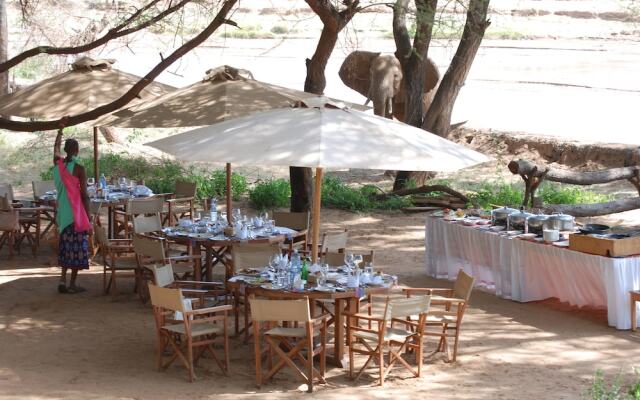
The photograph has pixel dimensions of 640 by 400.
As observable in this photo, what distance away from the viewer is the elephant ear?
23875 millimetres

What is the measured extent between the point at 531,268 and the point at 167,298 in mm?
4679

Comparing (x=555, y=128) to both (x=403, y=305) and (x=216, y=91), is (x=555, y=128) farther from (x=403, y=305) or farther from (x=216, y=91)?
(x=403, y=305)

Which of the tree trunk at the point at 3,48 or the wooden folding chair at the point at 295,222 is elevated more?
the tree trunk at the point at 3,48

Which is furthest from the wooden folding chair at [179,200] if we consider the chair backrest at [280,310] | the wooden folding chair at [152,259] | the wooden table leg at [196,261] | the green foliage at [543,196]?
the chair backrest at [280,310]

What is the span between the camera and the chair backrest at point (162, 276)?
949cm

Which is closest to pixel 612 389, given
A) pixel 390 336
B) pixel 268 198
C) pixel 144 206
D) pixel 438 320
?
pixel 390 336

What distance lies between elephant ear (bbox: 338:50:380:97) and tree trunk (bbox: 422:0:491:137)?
4110 mm

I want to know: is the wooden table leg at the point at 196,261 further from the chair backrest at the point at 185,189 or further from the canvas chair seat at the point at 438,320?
the chair backrest at the point at 185,189

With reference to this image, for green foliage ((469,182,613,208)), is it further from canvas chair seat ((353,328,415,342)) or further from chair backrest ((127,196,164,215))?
canvas chair seat ((353,328,415,342))

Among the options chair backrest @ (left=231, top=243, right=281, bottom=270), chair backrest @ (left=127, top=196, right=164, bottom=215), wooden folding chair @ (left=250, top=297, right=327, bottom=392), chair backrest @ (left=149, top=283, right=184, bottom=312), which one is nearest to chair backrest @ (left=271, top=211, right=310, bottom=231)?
chair backrest @ (left=127, top=196, right=164, bottom=215)

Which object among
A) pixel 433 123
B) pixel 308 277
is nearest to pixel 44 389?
pixel 308 277

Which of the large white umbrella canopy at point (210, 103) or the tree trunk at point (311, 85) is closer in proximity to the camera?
the large white umbrella canopy at point (210, 103)

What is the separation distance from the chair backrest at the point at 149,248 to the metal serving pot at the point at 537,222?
4.04 metres

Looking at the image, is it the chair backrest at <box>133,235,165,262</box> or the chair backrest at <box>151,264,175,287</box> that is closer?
the chair backrest at <box>151,264,175,287</box>
